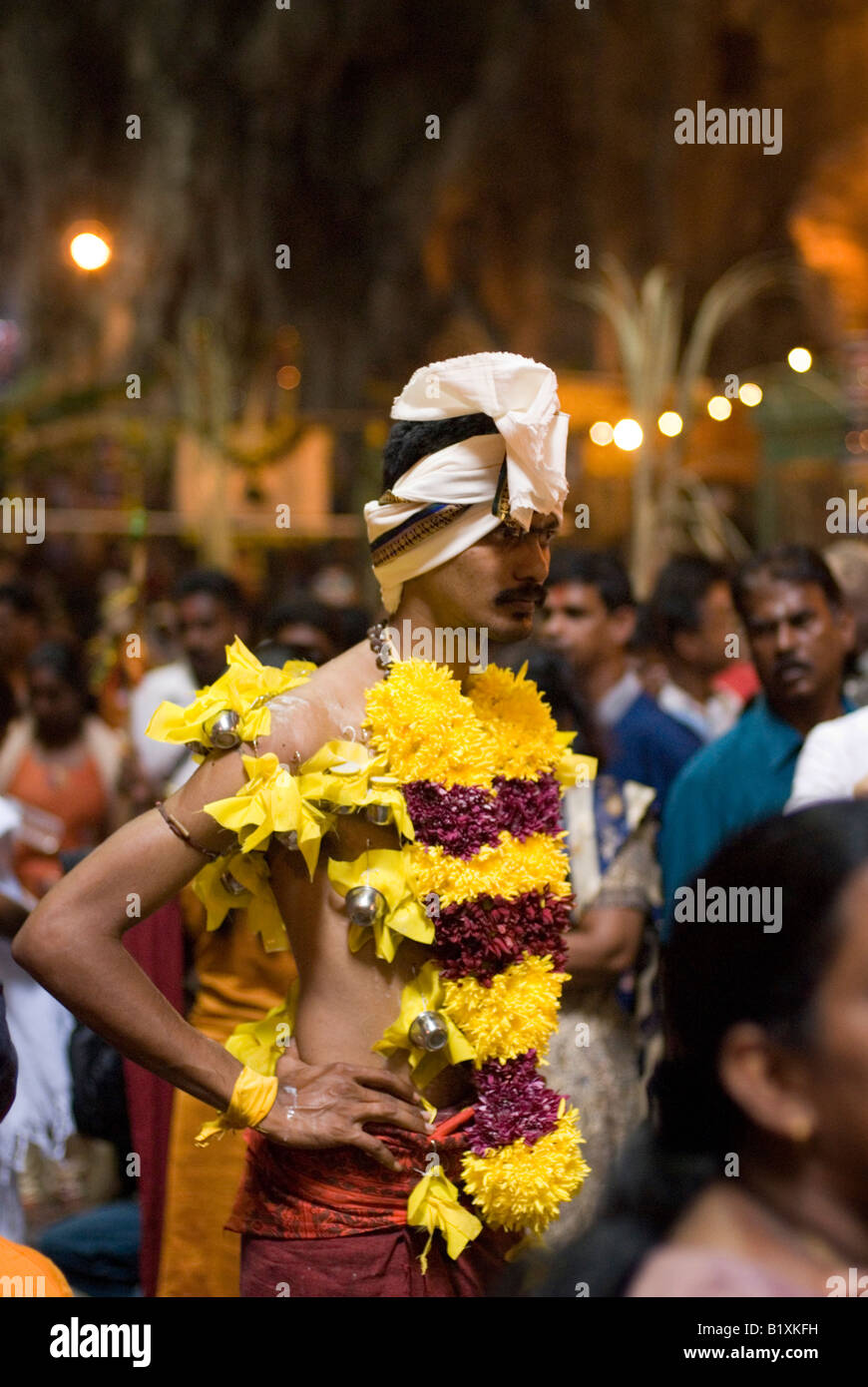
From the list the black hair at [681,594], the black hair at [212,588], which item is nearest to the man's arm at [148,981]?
the black hair at [212,588]

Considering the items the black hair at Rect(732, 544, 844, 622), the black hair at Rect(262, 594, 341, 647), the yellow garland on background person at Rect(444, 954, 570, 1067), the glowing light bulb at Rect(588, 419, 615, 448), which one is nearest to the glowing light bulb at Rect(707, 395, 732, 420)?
the glowing light bulb at Rect(588, 419, 615, 448)

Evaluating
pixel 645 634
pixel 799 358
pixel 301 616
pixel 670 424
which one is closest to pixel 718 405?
pixel 670 424

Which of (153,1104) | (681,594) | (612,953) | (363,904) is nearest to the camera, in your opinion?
(363,904)

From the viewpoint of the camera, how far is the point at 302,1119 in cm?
226

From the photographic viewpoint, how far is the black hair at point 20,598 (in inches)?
301

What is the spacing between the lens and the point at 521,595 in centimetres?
241

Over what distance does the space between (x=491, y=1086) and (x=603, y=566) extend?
10.1 ft

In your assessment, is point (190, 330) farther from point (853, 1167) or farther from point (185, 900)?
point (853, 1167)

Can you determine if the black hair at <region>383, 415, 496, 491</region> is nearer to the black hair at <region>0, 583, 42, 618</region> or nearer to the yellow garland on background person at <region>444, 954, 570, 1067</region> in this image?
the yellow garland on background person at <region>444, 954, 570, 1067</region>

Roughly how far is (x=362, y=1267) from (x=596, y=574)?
10.6ft

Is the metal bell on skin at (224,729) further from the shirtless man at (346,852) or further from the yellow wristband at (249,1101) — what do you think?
the yellow wristband at (249,1101)

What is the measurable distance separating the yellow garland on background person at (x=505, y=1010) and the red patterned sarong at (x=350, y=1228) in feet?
0.50

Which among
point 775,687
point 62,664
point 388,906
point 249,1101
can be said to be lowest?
point 249,1101

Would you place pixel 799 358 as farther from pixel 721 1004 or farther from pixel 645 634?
pixel 721 1004
